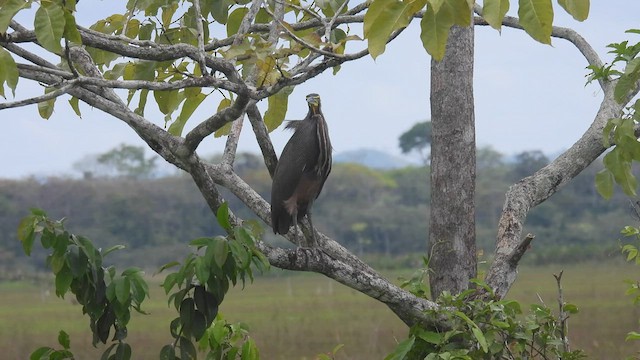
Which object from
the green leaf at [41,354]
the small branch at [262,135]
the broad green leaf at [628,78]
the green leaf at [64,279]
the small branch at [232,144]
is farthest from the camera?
the small branch at [232,144]

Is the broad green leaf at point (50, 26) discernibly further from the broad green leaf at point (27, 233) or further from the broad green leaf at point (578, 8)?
the broad green leaf at point (578, 8)

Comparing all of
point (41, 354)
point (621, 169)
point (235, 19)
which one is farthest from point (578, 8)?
point (41, 354)

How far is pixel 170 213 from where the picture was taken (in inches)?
1727

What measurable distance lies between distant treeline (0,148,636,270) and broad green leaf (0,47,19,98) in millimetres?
33533

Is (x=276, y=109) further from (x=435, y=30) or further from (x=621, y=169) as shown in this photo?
(x=435, y=30)

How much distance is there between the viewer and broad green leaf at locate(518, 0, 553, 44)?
2291 millimetres

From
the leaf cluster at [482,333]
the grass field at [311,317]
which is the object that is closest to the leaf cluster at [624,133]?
the leaf cluster at [482,333]

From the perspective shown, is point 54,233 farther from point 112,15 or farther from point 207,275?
point 112,15

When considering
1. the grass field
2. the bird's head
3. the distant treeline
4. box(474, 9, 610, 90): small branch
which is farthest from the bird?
the distant treeline

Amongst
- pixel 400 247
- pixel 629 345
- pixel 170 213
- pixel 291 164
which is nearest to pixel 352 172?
pixel 400 247

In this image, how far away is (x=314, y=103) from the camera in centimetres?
468

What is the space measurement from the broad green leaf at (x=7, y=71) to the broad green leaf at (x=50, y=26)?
0.32 feet

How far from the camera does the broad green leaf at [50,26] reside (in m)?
2.57

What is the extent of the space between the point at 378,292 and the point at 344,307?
649 inches
